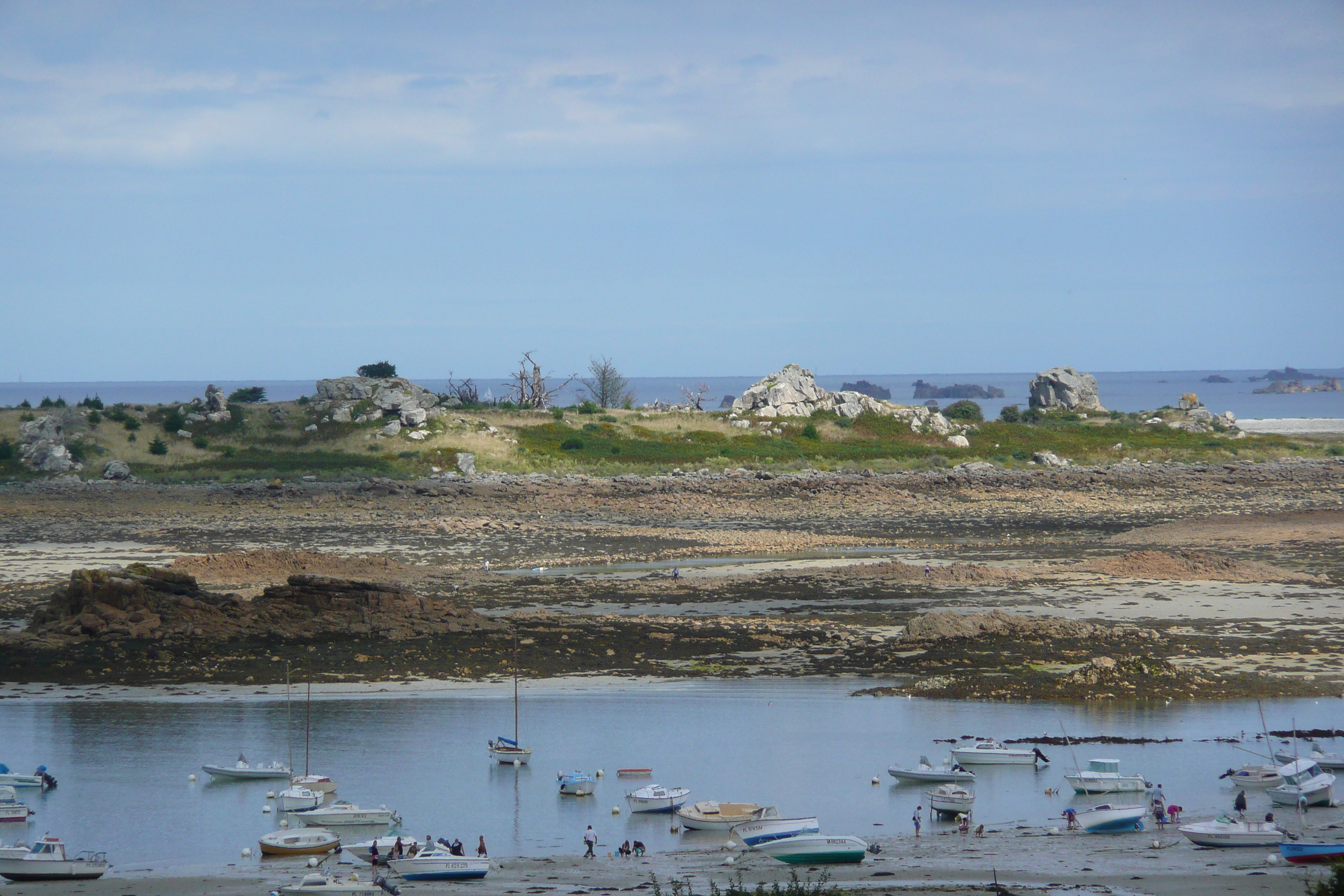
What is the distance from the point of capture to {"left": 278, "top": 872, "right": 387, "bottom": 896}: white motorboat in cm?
1692

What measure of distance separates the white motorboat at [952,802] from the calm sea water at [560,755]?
1.34 ft

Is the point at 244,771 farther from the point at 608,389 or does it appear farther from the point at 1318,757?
the point at 608,389

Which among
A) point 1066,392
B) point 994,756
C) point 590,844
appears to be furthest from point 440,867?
point 1066,392

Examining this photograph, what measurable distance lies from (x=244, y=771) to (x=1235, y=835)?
1715 cm

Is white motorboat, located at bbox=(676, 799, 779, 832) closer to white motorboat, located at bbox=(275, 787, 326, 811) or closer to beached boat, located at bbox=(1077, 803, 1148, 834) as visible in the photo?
beached boat, located at bbox=(1077, 803, 1148, 834)

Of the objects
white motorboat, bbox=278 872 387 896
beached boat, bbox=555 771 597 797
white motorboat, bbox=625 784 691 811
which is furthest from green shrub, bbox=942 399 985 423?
white motorboat, bbox=278 872 387 896

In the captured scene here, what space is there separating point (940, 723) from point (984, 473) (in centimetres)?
5306

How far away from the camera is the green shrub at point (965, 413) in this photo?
10469 centimetres

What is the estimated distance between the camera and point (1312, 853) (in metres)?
18.3

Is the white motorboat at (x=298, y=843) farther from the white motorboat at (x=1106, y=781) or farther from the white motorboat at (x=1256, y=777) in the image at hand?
the white motorboat at (x=1256, y=777)

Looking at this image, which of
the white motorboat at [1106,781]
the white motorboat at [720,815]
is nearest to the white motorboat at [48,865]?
the white motorboat at [720,815]

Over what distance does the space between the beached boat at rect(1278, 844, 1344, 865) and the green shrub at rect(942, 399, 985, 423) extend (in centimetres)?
8428

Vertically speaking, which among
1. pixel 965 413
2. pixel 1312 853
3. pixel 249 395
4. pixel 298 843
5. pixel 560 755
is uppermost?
pixel 249 395

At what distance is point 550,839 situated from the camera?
20781 mm
